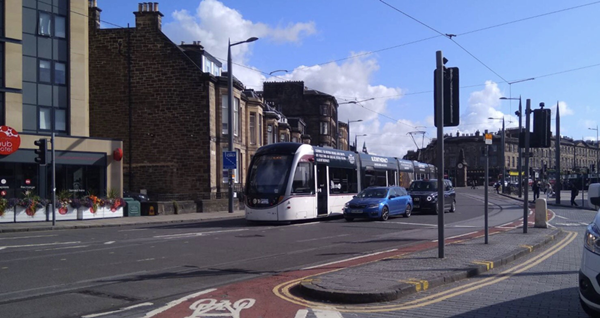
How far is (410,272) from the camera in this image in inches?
390

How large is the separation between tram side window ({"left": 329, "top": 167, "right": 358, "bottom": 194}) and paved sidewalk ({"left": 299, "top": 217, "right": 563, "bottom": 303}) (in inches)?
438

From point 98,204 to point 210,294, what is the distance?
2046cm

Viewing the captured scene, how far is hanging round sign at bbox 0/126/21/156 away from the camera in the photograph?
26.2 m

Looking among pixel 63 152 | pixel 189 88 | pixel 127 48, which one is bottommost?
pixel 63 152

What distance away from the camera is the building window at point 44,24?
29.8 meters

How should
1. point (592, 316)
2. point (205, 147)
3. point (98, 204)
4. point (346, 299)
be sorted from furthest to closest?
point (205, 147)
point (98, 204)
point (346, 299)
point (592, 316)

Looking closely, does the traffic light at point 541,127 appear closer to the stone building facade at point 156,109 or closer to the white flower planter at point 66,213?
the white flower planter at point 66,213

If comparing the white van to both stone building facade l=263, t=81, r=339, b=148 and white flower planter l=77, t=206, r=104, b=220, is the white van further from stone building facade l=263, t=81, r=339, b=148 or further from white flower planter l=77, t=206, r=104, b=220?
stone building facade l=263, t=81, r=339, b=148

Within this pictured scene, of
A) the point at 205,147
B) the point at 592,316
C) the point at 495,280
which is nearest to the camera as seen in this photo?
the point at 592,316

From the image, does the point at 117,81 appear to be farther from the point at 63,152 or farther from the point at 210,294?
the point at 210,294

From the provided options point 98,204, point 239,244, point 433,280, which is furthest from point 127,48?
point 433,280

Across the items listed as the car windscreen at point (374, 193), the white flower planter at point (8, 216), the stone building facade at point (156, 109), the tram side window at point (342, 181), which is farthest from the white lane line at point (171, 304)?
the stone building facade at point (156, 109)

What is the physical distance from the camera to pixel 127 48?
37625 mm

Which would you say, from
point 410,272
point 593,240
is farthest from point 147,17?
point 593,240
